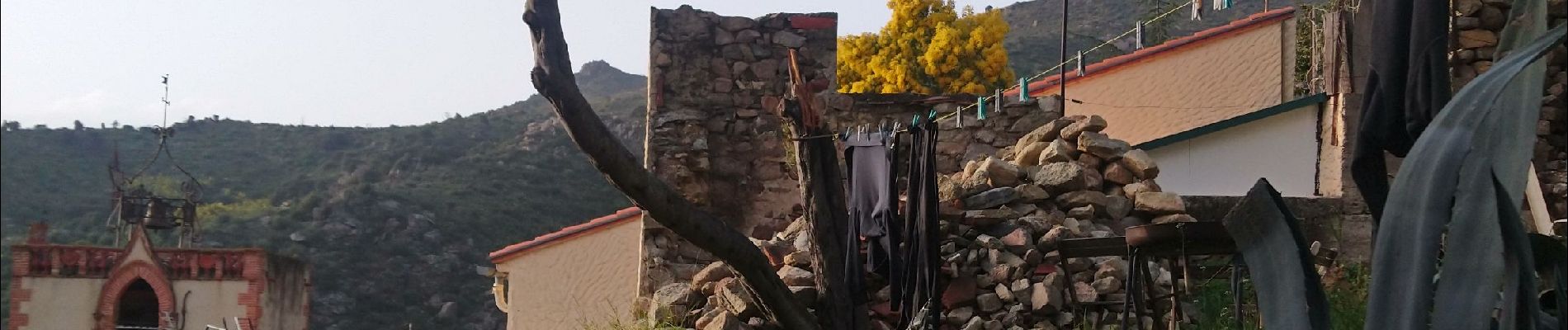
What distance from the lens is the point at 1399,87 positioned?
4227mm

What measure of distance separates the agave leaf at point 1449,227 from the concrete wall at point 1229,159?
10088mm

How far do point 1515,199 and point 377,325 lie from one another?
23353mm

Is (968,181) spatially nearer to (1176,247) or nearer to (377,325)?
(1176,247)

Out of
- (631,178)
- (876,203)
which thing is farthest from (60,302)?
(631,178)

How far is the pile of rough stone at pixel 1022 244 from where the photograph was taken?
8977 mm

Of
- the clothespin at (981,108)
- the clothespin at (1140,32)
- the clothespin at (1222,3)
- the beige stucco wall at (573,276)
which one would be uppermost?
the clothespin at (1222,3)

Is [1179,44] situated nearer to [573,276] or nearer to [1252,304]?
[573,276]

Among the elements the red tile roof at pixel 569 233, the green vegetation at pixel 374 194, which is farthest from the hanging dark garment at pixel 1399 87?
the green vegetation at pixel 374 194

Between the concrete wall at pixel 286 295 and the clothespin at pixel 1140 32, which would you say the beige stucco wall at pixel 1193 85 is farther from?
the concrete wall at pixel 286 295

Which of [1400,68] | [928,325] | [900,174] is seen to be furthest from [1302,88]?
[1400,68]

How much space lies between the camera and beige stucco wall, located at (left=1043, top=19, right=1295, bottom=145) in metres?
15.5

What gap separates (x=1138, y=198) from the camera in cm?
988

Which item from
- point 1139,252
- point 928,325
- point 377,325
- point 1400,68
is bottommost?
point 377,325

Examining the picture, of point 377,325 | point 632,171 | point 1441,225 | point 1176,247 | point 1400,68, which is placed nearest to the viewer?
point 1441,225
